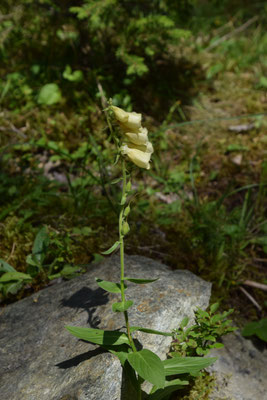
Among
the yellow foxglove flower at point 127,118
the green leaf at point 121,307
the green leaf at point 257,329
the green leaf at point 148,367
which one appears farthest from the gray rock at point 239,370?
the yellow foxglove flower at point 127,118

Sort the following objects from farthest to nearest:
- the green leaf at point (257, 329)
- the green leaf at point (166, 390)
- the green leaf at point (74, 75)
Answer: the green leaf at point (74, 75), the green leaf at point (257, 329), the green leaf at point (166, 390)

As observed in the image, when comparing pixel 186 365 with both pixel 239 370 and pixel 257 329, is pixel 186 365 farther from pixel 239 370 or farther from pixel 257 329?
pixel 257 329

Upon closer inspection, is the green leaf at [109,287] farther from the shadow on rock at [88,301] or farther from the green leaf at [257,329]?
the green leaf at [257,329]

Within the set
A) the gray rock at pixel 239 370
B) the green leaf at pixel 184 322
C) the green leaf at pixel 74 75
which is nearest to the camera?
the green leaf at pixel 184 322

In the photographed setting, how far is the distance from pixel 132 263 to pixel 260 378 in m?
1.08

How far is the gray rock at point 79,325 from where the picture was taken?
159 centimetres

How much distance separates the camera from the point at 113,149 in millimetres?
3738

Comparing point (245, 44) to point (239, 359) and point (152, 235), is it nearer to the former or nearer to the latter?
point (152, 235)

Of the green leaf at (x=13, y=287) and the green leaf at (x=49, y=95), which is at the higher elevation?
the green leaf at (x=49, y=95)

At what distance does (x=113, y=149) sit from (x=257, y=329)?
2276mm

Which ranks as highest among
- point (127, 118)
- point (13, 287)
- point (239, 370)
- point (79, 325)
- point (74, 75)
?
point (127, 118)

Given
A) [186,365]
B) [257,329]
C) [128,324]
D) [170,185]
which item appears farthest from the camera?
[170,185]

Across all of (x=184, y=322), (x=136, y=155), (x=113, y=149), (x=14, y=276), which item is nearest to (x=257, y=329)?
(x=184, y=322)

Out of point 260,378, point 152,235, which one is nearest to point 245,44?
point 152,235
